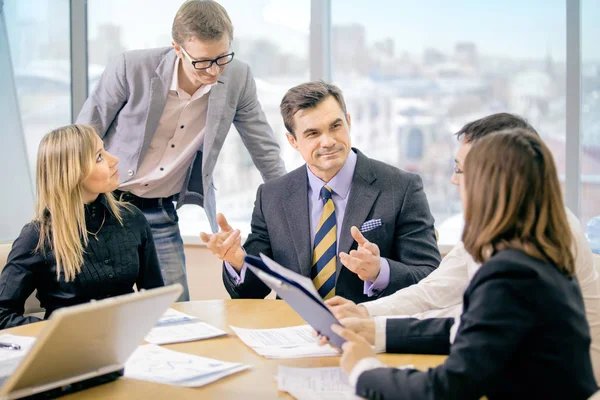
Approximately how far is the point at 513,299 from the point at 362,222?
126cm

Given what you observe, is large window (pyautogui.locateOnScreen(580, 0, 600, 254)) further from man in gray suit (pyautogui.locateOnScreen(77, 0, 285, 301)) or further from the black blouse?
the black blouse

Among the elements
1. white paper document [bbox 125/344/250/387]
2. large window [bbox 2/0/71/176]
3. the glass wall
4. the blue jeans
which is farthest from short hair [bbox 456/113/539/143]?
large window [bbox 2/0/71/176]

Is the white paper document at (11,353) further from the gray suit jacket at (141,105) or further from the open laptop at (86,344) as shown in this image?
the gray suit jacket at (141,105)

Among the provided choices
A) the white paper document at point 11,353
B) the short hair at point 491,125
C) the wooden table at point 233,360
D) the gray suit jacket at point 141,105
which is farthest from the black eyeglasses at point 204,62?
the white paper document at point 11,353

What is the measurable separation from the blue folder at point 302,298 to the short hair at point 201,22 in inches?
53.0

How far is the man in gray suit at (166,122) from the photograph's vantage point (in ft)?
9.57

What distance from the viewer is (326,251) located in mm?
2473

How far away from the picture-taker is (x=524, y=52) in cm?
365

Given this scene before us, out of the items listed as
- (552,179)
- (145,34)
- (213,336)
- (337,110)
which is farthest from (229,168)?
(552,179)

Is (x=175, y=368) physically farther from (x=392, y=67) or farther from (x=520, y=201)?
(x=392, y=67)

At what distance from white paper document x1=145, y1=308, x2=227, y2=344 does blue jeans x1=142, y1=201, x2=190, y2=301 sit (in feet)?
3.35

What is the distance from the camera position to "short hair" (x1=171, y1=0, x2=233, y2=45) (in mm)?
2660

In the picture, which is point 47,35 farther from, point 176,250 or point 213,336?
point 213,336

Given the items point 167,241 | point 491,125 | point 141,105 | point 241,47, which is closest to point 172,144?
point 141,105
